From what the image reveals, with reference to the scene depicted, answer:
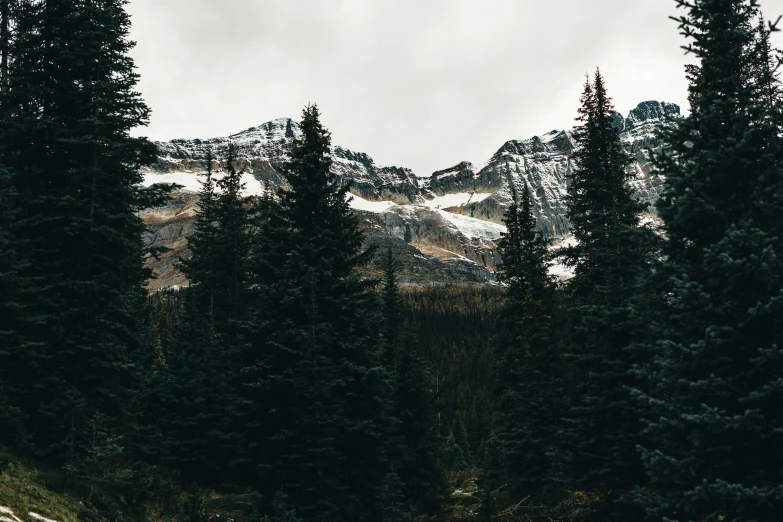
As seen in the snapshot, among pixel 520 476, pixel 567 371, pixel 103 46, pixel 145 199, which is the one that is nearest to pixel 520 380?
pixel 567 371

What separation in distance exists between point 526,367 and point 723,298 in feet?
68.4

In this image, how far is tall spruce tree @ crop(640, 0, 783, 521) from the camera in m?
8.77

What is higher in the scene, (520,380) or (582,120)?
(582,120)

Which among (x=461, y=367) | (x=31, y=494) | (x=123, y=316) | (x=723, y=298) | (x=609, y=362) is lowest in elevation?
(x=461, y=367)

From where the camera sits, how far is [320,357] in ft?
57.3

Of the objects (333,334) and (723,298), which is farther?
(333,334)

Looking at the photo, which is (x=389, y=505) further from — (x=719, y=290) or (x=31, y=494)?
(x=719, y=290)

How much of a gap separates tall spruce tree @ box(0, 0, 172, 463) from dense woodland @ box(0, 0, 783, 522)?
7cm

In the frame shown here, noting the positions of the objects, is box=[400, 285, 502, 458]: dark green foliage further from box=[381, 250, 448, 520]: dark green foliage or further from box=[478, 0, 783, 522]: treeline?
box=[478, 0, 783, 522]: treeline

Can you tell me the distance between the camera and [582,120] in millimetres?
26859

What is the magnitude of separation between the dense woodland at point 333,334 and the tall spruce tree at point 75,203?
7 centimetres

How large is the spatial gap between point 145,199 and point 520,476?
23.5m

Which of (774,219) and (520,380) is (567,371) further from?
(774,219)

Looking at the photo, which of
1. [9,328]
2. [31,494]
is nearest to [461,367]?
[9,328]
